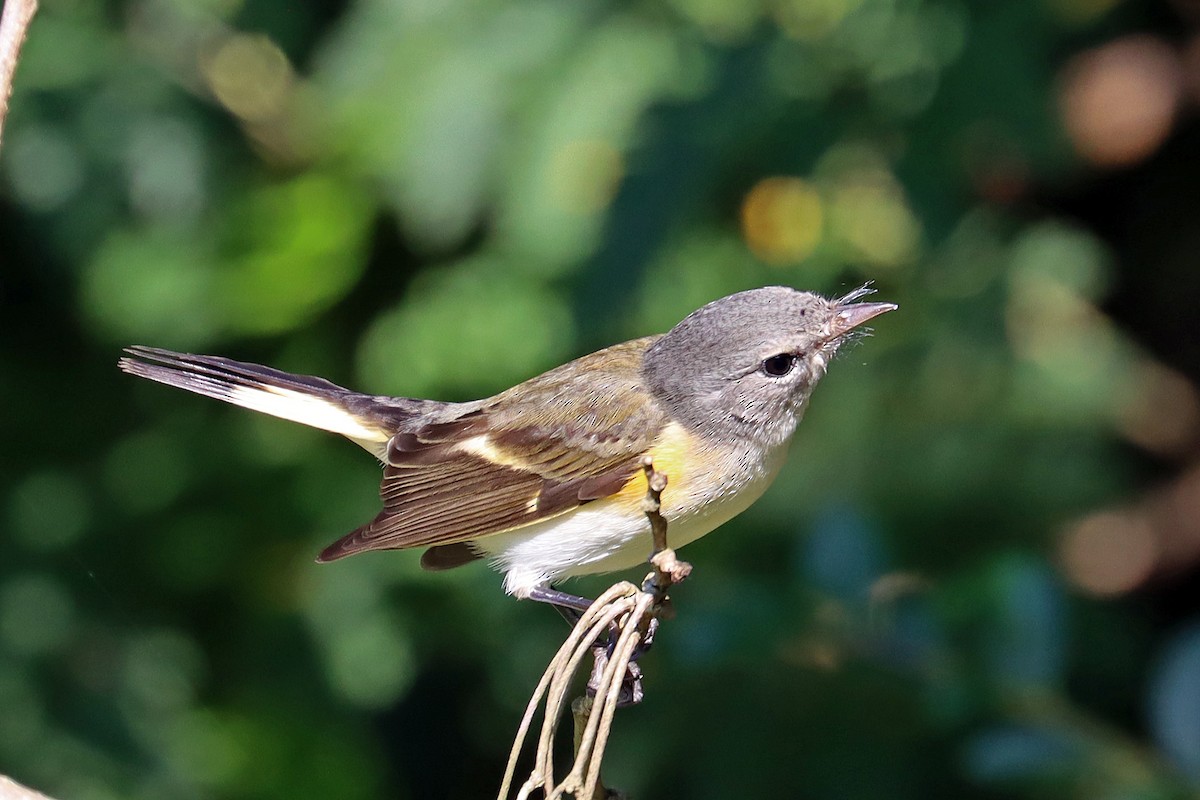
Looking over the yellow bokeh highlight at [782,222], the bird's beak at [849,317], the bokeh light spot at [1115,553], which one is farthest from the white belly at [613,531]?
the bokeh light spot at [1115,553]

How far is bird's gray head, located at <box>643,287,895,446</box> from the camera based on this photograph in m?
2.45

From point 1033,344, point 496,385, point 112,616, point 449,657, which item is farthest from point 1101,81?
point 112,616

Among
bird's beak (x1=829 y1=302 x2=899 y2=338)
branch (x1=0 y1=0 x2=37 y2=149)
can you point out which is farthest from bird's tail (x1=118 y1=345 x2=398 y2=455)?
branch (x1=0 y1=0 x2=37 y2=149)

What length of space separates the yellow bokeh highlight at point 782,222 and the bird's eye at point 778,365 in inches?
31.6

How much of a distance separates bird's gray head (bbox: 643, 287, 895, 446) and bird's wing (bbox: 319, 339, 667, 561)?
118 mm

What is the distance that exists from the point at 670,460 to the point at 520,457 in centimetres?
37

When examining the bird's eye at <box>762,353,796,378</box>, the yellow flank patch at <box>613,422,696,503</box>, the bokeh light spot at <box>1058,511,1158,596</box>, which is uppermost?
the bokeh light spot at <box>1058,511,1158,596</box>

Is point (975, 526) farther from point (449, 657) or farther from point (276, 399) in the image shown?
point (276, 399)

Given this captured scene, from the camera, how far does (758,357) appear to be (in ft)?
8.16

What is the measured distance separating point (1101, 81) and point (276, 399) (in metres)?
2.37

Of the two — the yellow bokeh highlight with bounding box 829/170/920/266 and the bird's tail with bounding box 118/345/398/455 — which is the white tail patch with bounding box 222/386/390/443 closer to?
the bird's tail with bounding box 118/345/398/455

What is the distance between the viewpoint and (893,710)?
290 centimetres

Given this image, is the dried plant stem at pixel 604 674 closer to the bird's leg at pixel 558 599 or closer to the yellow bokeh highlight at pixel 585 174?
the bird's leg at pixel 558 599

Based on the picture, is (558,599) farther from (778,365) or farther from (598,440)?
(778,365)
